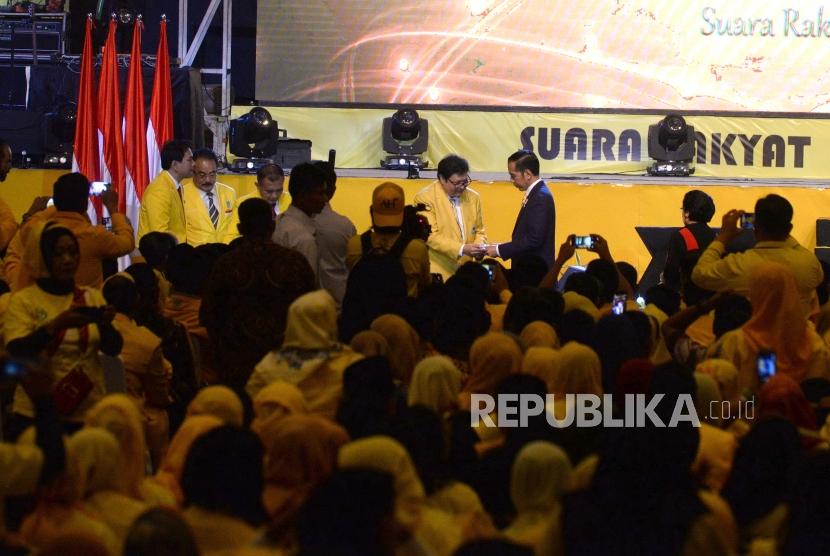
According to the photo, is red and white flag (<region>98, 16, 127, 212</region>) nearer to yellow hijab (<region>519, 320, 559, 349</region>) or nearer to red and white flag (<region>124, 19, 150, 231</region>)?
red and white flag (<region>124, 19, 150, 231</region>)

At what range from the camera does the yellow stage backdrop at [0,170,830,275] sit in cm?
1221

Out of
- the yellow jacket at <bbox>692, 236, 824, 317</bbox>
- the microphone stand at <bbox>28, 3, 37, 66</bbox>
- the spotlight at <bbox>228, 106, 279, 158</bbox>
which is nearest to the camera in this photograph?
the yellow jacket at <bbox>692, 236, 824, 317</bbox>

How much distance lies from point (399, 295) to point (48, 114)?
269 inches

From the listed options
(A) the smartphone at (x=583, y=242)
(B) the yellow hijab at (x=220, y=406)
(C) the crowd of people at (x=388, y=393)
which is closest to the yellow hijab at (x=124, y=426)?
(C) the crowd of people at (x=388, y=393)

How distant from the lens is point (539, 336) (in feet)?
20.9

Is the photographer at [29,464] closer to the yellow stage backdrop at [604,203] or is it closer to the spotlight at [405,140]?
the yellow stage backdrop at [604,203]

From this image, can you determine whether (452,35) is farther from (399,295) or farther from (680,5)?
(399,295)

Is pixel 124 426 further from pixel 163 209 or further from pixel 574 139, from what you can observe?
pixel 574 139

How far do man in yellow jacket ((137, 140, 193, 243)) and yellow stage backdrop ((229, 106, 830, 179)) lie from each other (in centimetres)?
324

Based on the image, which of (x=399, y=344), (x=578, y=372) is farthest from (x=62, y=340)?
(x=578, y=372)

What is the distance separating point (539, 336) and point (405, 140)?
6.78m

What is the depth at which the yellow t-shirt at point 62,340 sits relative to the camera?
573 centimetres

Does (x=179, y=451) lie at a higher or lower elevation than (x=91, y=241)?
lower

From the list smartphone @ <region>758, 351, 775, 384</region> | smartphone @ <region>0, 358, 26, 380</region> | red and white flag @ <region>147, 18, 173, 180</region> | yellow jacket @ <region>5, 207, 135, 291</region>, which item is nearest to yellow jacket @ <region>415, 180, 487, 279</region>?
yellow jacket @ <region>5, 207, 135, 291</region>
